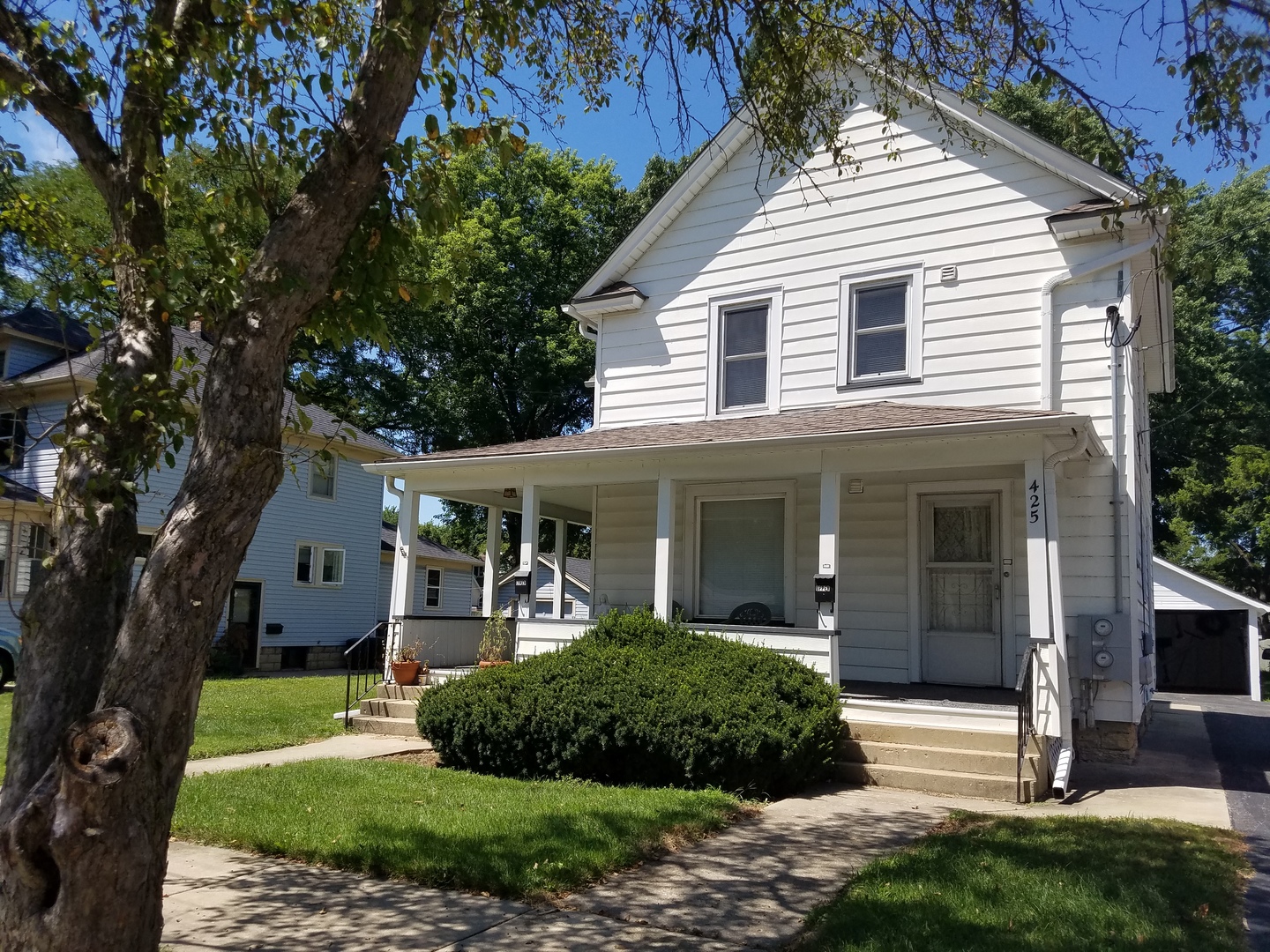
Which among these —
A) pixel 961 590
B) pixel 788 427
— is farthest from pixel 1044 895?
pixel 961 590

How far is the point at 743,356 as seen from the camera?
13.1 m

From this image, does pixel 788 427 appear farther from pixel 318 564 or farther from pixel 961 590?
pixel 318 564

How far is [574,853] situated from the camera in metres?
5.95

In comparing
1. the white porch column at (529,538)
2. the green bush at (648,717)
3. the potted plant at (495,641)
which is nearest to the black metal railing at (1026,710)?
the green bush at (648,717)

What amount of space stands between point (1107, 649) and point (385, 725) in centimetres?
779

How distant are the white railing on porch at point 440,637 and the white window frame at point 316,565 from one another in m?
12.3

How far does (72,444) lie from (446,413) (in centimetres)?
2724

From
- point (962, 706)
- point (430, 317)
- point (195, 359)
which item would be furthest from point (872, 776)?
point (430, 317)

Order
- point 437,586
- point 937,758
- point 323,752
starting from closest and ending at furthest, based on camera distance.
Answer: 1. point 937,758
2. point 323,752
3. point 437,586

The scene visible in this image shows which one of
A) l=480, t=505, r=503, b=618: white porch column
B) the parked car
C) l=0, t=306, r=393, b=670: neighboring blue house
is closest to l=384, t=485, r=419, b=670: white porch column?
l=480, t=505, r=503, b=618: white porch column

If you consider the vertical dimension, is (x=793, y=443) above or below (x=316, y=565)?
above

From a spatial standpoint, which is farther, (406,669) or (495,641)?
(495,641)

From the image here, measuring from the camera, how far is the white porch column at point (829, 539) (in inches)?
387

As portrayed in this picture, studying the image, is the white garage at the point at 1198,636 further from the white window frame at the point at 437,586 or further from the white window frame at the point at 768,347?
the white window frame at the point at 437,586
